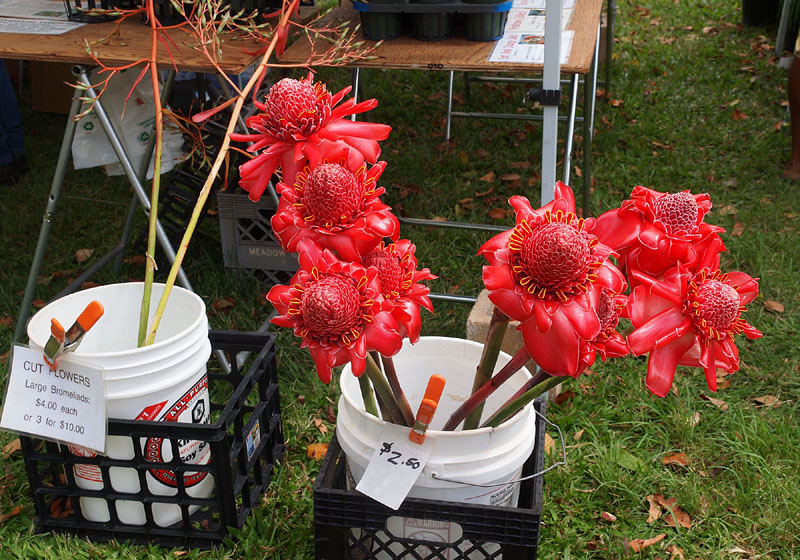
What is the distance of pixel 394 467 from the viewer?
1.25 meters

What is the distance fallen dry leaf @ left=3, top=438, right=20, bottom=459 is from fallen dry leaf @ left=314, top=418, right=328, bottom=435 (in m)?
0.79

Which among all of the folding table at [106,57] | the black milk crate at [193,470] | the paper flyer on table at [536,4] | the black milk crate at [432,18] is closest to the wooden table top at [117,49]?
the folding table at [106,57]

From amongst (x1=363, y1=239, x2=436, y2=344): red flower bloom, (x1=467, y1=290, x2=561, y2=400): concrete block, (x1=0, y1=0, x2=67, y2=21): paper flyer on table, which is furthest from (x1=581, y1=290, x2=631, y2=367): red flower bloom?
(x1=0, y1=0, x2=67, y2=21): paper flyer on table

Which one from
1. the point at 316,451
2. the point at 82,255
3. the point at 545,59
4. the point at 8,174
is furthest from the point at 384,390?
the point at 8,174

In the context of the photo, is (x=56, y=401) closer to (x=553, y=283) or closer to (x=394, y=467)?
(x=394, y=467)

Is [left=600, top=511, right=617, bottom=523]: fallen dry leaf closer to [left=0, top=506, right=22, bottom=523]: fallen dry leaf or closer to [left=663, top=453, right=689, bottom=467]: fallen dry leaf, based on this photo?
[left=663, top=453, right=689, bottom=467]: fallen dry leaf

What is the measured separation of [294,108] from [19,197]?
2879 mm

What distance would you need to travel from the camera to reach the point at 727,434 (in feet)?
6.80

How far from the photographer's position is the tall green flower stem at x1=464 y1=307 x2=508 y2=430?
117 cm

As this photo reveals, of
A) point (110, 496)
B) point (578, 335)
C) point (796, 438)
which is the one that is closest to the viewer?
point (578, 335)

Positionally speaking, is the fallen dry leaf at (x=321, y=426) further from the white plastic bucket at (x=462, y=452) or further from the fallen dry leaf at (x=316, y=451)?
the white plastic bucket at (x=462, y=452)

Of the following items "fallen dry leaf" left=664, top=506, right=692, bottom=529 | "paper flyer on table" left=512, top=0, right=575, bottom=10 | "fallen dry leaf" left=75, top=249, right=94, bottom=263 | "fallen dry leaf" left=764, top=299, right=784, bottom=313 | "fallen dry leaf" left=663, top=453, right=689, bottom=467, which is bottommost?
"fallen dry leaf" left=664, top=506, right=692, bottom=529

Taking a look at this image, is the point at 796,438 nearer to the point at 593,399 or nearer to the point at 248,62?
the point at 593,399

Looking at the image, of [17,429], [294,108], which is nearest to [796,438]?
[294,108]
